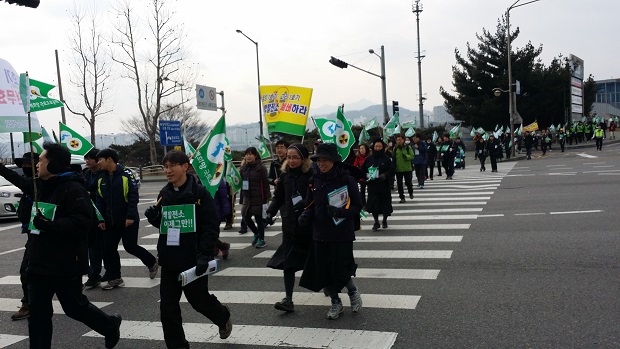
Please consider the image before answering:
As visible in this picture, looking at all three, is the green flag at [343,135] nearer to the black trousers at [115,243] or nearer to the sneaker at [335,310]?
the black trousers at [115,243]

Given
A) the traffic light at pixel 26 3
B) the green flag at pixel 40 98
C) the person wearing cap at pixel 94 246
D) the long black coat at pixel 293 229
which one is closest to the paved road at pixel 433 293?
the person wearing cap at pixel 94 246

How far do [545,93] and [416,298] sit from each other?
152 feet

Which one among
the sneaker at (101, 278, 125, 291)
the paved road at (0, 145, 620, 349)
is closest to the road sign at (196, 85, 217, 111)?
the paved road at (0, 145, 620, 349)

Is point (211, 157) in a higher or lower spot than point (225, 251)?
higher

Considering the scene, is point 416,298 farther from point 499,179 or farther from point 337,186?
point 499,179

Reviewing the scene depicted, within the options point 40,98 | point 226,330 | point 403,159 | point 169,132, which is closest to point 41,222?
point 226,330

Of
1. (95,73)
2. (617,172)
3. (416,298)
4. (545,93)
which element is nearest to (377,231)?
(416,298)

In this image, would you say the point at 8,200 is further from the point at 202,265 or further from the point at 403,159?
the point at 202,265

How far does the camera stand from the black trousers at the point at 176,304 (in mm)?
4418

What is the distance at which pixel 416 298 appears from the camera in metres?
5.74

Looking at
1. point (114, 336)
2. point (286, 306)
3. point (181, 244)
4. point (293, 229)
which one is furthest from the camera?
point (293, 229)

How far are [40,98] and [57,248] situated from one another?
3.34 m

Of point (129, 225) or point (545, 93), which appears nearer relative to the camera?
point (129, 225)

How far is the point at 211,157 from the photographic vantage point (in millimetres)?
6504
